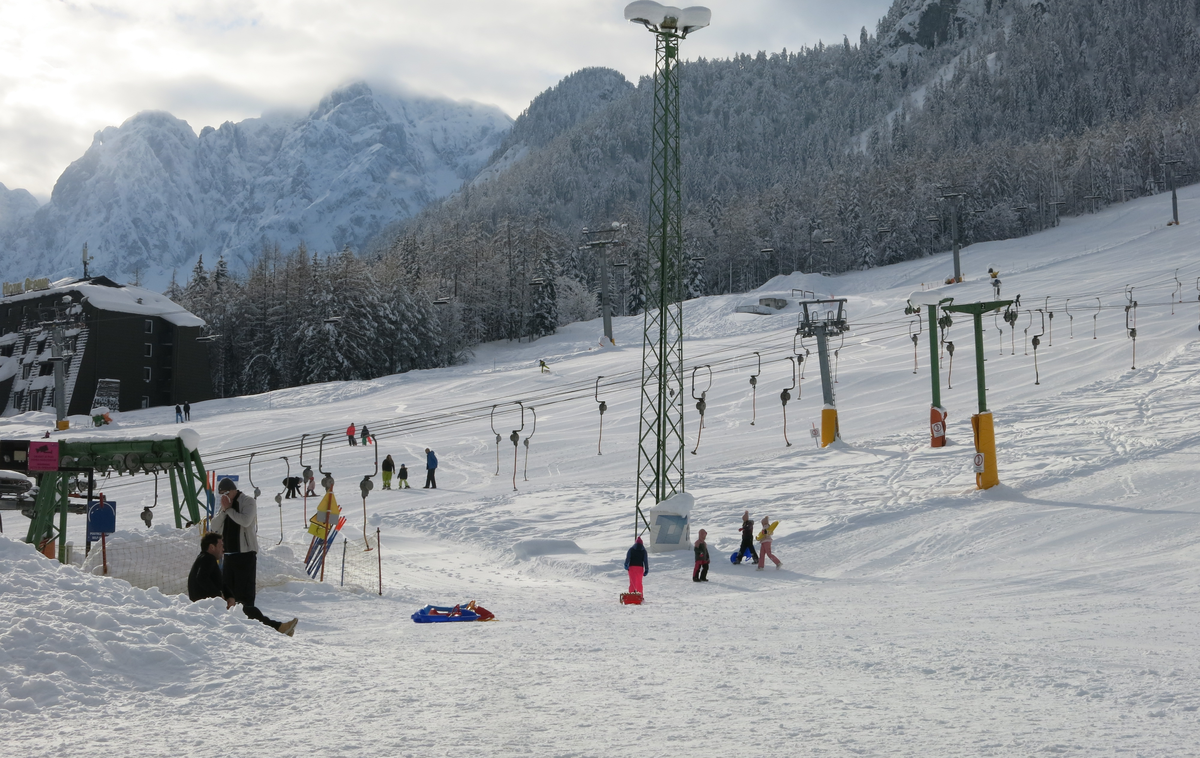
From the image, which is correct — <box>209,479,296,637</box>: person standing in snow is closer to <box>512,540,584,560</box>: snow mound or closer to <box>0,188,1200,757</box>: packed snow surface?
<box>0,188,1200,757</box>: packed snow surface

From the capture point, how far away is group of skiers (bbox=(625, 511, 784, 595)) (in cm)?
1479

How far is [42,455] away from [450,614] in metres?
8.19

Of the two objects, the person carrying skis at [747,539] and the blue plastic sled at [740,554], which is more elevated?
the person carrying skis at [747,539]

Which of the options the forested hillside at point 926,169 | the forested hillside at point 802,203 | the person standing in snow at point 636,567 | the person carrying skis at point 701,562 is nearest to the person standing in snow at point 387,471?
the person carrying skis at point 701,562

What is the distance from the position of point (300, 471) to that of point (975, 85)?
16147cm

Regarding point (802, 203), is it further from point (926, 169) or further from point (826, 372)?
point (826, 372)

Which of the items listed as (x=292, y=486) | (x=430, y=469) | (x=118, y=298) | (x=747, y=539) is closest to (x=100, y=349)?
(x=118, y=298)

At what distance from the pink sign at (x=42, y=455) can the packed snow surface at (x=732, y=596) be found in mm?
5773

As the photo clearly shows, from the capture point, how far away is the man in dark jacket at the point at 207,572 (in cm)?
880

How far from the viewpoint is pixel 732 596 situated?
561 inches

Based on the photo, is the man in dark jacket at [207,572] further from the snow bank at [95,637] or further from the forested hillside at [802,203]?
the forested hillside at [802,203]

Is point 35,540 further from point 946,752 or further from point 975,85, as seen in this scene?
point 975,85

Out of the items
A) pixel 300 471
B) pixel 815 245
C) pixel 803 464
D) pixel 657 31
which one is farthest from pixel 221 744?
pixel 815 245

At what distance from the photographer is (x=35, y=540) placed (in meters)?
14.8
